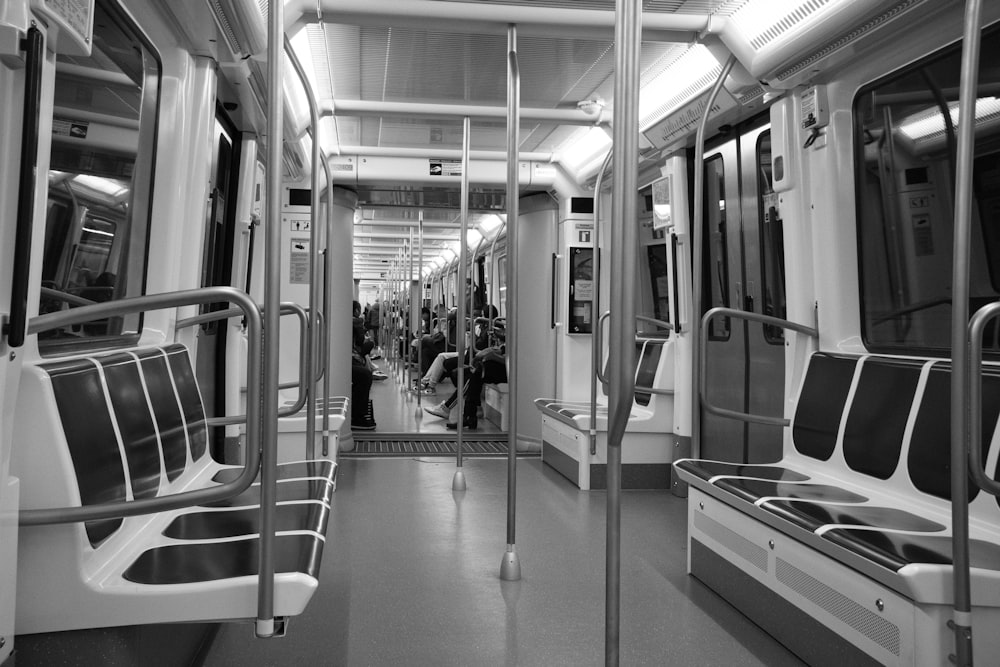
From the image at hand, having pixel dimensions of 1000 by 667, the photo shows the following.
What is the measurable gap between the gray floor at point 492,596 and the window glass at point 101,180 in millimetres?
1296

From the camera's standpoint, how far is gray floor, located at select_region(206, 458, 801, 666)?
268 centimetres

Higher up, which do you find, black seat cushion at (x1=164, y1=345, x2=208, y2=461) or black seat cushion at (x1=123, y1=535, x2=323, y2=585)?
black seat cushion at (x1=164, y1=345, x2=208, y2=461)

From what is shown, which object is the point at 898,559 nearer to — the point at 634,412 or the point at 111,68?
the point at 111,68

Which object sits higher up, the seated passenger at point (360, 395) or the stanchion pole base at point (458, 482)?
the seated passenger at point (360, 395)

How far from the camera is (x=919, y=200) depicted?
11.0 ft

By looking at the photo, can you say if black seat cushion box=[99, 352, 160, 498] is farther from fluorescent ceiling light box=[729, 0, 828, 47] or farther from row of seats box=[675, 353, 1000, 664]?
fluorescent ceiling light box=[729, 0, 828, 47]

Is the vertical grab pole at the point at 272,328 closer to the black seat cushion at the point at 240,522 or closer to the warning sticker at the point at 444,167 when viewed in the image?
the black seat cushion at the point at 240,522

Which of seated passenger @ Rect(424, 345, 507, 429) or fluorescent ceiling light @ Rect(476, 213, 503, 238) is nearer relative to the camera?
seated passenger @ Rect(424, 345, 507, 429)

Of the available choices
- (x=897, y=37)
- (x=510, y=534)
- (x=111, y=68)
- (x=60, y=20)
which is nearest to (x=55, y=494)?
(x=60, y=20)

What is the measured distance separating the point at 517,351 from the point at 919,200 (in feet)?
6.08

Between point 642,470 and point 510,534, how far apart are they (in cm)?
223

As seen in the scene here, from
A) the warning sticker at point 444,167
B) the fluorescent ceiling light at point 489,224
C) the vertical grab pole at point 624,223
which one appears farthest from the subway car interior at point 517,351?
the fluorescent ceiling light at point 489,224

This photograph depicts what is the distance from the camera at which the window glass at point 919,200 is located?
2896 millimetres

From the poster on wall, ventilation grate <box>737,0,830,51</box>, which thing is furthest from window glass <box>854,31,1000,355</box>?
the poster on wall
